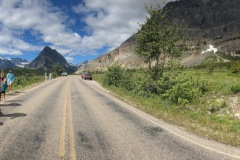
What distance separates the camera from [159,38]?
2292cm

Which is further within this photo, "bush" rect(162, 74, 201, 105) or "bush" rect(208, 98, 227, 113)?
"bush" rect(208, 98, 227, 113)

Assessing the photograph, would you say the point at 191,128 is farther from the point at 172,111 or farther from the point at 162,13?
the point at 162,13

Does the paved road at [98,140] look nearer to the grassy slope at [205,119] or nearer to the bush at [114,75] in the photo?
the grassy slope at [205,119]

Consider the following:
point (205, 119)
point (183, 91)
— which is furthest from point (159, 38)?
point (205, 119)

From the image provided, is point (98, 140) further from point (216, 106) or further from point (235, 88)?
point (235, 88)

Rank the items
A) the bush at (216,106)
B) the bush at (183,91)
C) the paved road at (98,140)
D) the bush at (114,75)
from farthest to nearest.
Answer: the bush at (114,75), the bush at (216,106), the bush at (183,91), the paved road at (98,140)

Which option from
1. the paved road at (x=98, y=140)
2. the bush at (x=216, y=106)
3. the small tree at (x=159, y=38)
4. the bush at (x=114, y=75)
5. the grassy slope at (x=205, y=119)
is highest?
the small tree at (x=159, y=38)

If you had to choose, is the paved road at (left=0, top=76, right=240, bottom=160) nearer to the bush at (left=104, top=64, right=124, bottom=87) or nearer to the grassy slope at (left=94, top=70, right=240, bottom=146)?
the grassy slope at (left=94, top=70, right=240, bottom=146)

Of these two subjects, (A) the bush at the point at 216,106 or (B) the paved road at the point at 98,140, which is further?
(A) the bush at the point at 216,106

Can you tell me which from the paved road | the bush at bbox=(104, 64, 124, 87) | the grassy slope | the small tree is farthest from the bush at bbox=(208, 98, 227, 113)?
the bush at bbox=(104, 64, 124, 87)

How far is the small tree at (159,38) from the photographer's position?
74.7ft

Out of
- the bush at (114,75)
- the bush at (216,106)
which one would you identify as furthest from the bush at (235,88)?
the bush at (114,75)

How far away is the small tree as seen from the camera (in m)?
22.8

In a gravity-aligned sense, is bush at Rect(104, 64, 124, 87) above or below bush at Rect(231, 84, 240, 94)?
above
